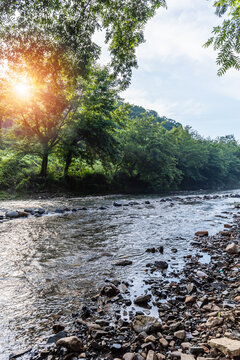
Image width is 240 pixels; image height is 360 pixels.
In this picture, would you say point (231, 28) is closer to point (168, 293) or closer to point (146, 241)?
point (168, 293)

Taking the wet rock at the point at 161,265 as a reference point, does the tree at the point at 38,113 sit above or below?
above

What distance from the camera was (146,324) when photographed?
8.66ft

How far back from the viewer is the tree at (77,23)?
6.03 meters

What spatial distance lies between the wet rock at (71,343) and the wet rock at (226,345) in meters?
1.40

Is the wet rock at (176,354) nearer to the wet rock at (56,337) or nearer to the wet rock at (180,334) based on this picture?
the wet rock at (180,334)

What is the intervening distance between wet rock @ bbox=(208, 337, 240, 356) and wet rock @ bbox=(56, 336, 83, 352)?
1396 mm

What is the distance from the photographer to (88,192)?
22.8 metres

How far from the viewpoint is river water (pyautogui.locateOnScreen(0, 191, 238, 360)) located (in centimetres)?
291

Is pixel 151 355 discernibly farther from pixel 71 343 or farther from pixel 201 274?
pixel 201 274

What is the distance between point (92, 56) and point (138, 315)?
7973 mm

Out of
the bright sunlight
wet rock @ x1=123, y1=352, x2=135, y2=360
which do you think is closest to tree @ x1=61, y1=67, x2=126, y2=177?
the bright sunlight

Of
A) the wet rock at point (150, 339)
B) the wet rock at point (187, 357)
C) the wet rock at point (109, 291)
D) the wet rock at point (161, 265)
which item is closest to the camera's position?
the wet rock at point (187, 357)

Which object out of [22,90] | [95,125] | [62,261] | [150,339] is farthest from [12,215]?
[95,125]

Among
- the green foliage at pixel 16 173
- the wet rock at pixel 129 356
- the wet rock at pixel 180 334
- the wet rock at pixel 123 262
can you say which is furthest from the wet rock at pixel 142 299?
the green foliage at pixel 16 173
